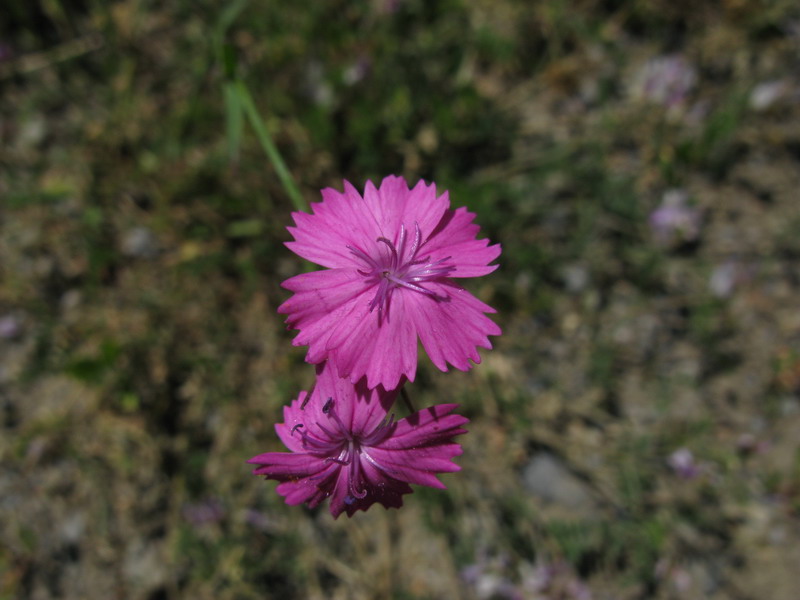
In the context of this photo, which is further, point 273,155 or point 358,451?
point 273,155

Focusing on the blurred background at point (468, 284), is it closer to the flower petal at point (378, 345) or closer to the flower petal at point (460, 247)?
the flower petal at point (460, 247)

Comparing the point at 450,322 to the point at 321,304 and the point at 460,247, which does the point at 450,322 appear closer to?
the point at 460,247

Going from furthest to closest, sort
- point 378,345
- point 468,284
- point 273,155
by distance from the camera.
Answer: point 468,284
point 273,155
point 378,345

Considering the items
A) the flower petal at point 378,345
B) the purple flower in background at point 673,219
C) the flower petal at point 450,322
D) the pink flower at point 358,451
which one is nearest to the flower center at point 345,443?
the pink flower at point 358,451

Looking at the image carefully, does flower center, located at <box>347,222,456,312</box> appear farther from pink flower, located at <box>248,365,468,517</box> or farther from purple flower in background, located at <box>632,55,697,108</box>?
purple flower in background, located at <box>632,55,697,108</box>

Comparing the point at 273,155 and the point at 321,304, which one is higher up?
the point at 273,155

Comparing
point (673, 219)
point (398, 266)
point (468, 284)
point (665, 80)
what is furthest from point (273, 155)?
point (665, 80)
